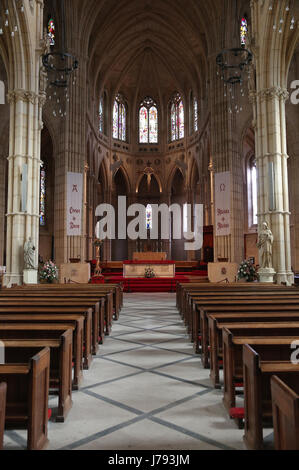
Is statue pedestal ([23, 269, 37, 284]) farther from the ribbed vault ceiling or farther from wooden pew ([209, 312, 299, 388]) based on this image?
the ribbed vault ceiling

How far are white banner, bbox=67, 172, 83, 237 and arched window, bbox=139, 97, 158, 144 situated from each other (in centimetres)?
1725

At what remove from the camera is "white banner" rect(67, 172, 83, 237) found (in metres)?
19.2

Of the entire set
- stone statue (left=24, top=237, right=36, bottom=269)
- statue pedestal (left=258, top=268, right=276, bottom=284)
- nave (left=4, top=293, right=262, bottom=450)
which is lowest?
nave (left=4, top=293, right=262, bottom=450)

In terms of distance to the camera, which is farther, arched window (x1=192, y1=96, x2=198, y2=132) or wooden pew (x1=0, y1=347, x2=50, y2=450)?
arched window (x1=192, y1=96, x2=198, y2=132)

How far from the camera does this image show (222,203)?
1977 cm

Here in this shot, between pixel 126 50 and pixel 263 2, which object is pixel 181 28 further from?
pixel 263 2

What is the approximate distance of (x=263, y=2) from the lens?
43.2 feet

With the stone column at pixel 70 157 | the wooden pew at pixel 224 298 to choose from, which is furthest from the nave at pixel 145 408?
the stone column at pixel 70 157

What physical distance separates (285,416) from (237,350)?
1.65 metres

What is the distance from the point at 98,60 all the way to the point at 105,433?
99.4 feet

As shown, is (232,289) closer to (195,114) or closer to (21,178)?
(21,178)
